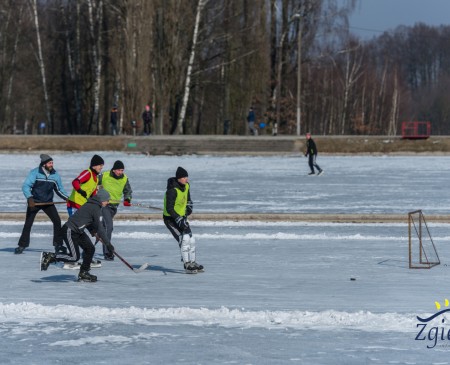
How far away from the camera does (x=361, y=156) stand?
4684 cm

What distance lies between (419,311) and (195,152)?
35.0 m

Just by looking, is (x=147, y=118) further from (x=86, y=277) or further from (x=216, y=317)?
(x=216, y=317)

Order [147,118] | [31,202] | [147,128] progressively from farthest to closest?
[147,128], [147,118], [31,202]

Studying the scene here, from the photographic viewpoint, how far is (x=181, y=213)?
15008 mm

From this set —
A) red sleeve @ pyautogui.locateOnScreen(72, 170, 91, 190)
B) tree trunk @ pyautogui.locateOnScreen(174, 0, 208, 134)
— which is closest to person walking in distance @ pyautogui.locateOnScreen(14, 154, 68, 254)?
red sleeve @ pyautogui.locateOnScreen(72, 170, 91, 190)

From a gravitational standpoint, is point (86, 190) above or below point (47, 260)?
above

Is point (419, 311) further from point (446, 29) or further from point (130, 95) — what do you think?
point (446, 29)

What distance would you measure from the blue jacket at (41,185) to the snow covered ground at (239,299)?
1.05 metres

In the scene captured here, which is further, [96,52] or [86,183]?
[96,52]

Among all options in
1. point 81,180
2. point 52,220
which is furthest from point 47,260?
point 52,220

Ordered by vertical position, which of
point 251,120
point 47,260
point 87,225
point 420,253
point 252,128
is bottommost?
point 47,260


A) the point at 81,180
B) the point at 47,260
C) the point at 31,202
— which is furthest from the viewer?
the point at 31,202

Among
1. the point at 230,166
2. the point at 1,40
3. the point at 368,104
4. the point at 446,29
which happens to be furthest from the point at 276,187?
the point at 446,29

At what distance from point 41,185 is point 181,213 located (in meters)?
3.11
